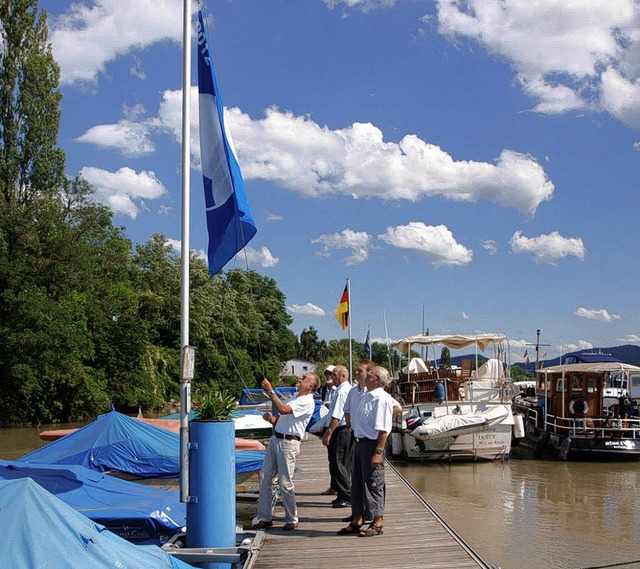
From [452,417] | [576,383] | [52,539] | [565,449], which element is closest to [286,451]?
[52,539]

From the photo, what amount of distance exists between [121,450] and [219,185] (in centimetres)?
840

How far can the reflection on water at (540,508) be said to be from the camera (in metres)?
11.8

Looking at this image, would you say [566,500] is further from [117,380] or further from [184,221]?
[117,380]

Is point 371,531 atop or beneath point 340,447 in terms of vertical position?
beneath

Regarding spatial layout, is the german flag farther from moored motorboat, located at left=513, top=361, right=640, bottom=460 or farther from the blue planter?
the blue planter

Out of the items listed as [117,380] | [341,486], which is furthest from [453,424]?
[117,380]

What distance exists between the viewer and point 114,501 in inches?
388

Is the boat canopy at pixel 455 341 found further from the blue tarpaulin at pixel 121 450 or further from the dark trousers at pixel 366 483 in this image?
the dark trousers at pixel 366 483

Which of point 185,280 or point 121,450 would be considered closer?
point 185,280

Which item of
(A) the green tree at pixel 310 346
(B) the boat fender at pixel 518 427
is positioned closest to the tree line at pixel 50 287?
(B) the boat fender at pixel 518 427

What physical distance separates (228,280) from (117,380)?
22393mm

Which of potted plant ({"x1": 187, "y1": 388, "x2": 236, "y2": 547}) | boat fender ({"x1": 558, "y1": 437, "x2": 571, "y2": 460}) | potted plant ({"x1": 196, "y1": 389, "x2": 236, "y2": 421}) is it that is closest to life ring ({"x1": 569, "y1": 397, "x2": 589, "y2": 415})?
boat fender ({"x1": 558, "y1": 437, "x2": 571, "y2": 460})

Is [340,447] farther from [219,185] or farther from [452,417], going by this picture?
[452,417]

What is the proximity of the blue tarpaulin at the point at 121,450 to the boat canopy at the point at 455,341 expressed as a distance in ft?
42.3
